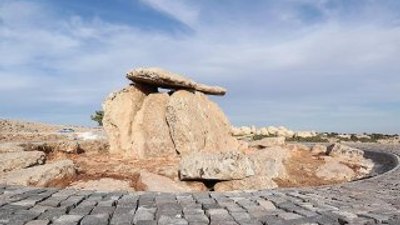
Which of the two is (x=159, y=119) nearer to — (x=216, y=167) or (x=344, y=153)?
(x=216, y=167)

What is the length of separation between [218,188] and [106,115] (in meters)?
6.68

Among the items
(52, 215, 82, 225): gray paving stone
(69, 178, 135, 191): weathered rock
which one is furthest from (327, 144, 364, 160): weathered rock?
(52, 215, 82, 225): gray paving stone

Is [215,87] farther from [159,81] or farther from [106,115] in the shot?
[106,115]

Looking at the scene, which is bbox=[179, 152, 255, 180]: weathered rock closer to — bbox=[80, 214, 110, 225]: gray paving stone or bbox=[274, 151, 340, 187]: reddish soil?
bbox=[274, 151, 340, 187]: reddish soil

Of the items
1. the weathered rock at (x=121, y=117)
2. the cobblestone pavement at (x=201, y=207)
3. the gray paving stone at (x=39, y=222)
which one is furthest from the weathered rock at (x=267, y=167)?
the gray paving stone at (x=39, y=222)

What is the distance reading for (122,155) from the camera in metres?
16.2

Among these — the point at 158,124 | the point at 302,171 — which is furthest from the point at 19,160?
the point at 302,171

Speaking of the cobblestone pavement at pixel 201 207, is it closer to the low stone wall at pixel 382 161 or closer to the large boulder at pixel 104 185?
the large boulder at pixel 104 185

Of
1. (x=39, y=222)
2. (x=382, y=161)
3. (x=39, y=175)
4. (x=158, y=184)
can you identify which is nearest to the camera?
(x=39, y=222)

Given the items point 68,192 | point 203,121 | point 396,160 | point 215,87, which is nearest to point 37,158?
point 68,192

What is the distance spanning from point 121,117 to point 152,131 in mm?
1366

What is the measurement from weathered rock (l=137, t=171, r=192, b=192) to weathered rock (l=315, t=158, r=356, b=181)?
509 centimetres

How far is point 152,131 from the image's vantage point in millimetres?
16438

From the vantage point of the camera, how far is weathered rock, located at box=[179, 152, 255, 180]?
463 inches
